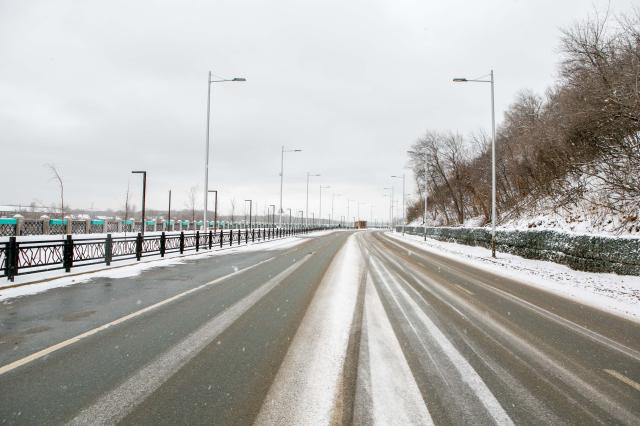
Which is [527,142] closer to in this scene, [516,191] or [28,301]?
[516,191]

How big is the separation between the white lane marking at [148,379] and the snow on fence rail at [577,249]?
13054 millimetres

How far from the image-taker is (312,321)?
232 inches

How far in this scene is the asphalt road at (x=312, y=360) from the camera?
3.04 metres

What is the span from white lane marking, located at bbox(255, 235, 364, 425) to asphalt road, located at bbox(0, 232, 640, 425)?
0.02m

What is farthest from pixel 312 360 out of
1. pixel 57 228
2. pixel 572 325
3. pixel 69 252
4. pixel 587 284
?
pixel 57 228

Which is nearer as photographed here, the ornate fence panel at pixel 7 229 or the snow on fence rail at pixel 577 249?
the snow on fence rail at pixel 577 249

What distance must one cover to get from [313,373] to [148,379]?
1.72 m

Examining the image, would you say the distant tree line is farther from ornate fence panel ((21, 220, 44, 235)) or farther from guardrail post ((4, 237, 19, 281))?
ornate fence panel ((21, 220, 44, 235))

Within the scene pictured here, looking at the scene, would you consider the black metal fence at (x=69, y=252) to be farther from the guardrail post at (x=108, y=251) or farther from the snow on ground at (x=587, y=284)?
the snow on ground at (x=587, y=284)

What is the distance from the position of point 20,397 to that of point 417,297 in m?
7.04

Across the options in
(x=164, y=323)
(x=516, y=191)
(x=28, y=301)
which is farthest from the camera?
(x=516, y=191)

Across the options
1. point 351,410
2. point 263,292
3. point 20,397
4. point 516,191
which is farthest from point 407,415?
point 516,191

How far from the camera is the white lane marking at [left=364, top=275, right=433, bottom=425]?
292 cm

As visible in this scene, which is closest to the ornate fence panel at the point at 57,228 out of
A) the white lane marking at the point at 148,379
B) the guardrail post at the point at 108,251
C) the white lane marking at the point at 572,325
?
the guardrail post at the point at 108,251
